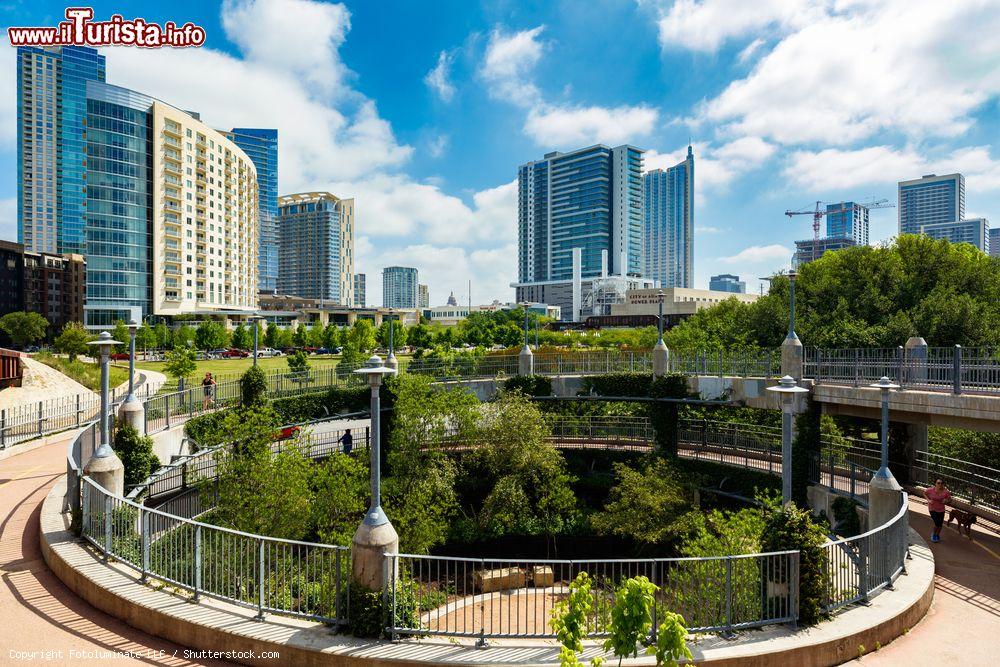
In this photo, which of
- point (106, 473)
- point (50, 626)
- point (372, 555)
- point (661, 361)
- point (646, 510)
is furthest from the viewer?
point (661, 361)

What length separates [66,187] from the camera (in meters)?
144

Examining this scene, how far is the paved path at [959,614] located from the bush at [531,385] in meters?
17.7

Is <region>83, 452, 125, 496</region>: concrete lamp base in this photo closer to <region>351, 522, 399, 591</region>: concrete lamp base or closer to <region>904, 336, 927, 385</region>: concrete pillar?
<region>351, 522, 399, 591</region>: concrete lamp base

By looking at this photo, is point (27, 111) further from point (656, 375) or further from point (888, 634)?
point (888, 634)

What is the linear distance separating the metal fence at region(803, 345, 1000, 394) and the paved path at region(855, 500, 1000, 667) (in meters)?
4.20

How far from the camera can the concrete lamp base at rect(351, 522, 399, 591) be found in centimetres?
772

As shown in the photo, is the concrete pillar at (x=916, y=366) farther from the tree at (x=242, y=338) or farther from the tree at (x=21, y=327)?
the tree at (x=21, y=327)

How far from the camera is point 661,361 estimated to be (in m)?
27.0

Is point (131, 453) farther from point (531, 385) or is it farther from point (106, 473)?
point (531, 385)

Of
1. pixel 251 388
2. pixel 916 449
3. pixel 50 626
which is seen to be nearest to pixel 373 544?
pixel 50 626

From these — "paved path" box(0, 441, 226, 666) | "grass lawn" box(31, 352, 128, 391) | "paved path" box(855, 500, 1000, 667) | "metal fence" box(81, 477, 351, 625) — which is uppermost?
"grass lawn" box(31, 352, 128, 391)

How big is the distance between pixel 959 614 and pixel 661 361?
17447 mm

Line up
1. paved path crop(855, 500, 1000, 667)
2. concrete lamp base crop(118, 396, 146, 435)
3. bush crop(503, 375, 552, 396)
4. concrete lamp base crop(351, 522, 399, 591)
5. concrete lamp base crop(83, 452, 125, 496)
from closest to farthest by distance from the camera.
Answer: concrete lamp base crop(351, 522, 399, 591), paved path crop(855, 500, 1000, 667), concrete lamp base crop(83, 452, 125, 496), concrete lamp base crop(118, 396, 146, 435), bush crop(503, 375, 552, 396)

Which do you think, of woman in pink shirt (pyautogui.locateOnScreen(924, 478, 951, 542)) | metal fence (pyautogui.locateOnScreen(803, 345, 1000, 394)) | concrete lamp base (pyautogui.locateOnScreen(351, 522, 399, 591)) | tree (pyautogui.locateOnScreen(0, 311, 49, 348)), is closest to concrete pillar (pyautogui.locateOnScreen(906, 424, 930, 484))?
metal fence (pyautogui.locateOnScreen(803, 345, 1000, 394))
